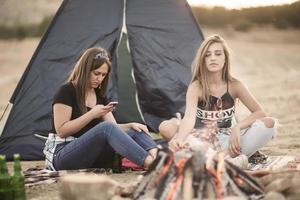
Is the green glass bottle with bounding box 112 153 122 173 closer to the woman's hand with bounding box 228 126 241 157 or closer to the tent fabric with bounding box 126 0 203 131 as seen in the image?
the woman's hand with bounding box 228 126 241 157

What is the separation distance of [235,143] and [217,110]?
1.01 ft

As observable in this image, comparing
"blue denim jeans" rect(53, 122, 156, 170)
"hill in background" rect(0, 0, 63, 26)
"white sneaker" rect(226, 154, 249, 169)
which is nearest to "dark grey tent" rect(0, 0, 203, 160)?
"blue denim jeans" rect(53, 122, 156, 170)

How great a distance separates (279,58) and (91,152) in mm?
11249

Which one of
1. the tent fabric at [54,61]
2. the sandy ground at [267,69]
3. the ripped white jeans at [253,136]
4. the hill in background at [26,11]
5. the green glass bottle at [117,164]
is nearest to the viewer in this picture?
the ripped white jeans at [253,136]

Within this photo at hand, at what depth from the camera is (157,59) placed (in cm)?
541

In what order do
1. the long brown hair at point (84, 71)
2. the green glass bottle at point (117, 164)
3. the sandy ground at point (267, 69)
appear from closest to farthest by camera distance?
the long brown hair at point (84, 71) → the green glass bottle at point (117, 164) → the sandy ground at point (267, 69)

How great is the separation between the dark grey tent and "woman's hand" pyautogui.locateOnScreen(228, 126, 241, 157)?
138 cm

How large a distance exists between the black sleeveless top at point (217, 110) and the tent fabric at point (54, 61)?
48.7 inches

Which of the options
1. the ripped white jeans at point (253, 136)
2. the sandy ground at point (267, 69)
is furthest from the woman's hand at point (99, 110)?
the sandy ground at point (267, 69)

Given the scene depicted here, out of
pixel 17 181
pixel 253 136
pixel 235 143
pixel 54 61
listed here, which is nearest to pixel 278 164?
pixel 253 136

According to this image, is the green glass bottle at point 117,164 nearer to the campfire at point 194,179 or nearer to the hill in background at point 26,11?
the campfire at point 194,179

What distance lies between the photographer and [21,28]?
674 inches

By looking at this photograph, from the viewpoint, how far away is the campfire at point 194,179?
9.27 ft

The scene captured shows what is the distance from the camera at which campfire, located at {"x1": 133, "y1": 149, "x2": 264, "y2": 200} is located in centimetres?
282
